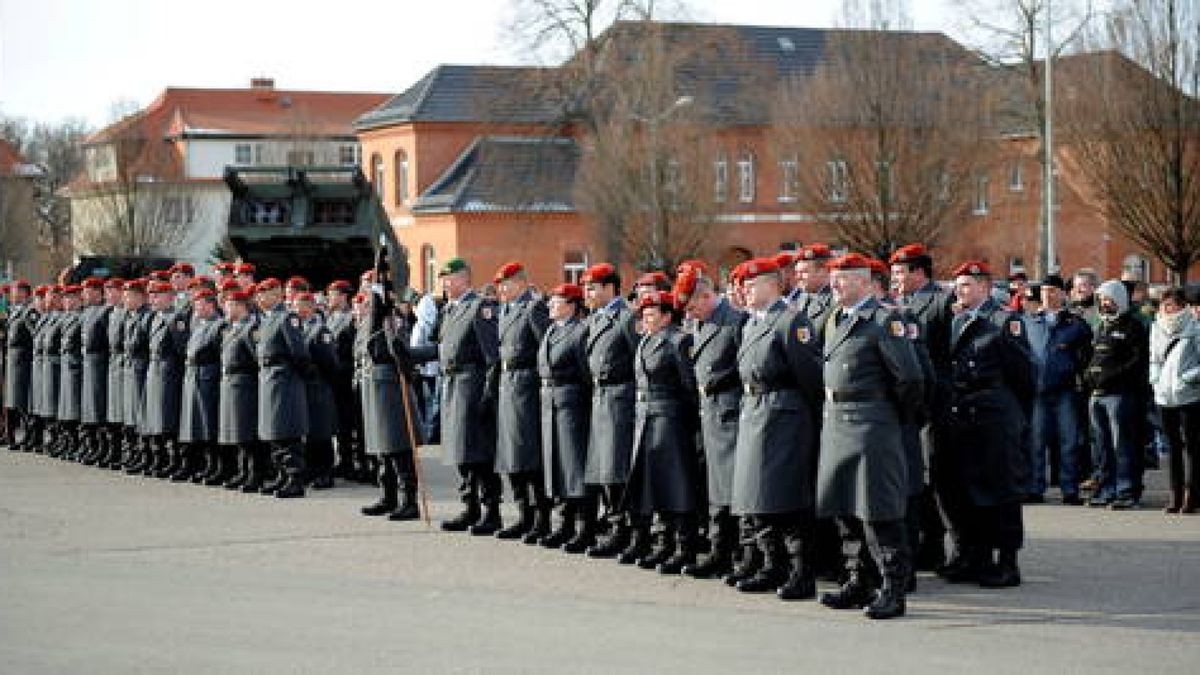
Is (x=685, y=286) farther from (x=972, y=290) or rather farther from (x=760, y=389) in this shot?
(x=972, y=290)

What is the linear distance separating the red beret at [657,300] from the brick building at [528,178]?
39629 millimetres

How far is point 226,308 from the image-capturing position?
18.1 m

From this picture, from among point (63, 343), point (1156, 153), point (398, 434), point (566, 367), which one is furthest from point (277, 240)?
point (1156, 153)

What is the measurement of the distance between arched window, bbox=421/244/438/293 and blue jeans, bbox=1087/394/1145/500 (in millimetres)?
49909

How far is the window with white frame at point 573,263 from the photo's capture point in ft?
211

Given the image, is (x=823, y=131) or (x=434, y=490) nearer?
(x=434, y=490)

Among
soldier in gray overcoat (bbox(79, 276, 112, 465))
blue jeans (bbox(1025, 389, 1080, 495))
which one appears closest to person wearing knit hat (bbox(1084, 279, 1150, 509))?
blue jeans (bbox(1025, 389, 1080, 495))

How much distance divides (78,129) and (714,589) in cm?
11535

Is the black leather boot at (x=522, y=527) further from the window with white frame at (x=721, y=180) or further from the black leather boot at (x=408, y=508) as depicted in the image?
the window with white frame at (x=721, y=180)

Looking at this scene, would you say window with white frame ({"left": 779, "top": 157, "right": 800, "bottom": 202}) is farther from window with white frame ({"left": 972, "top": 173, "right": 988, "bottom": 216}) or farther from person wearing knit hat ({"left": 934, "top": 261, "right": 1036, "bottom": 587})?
person wearing knit hat ({"left": 934, "top": 261, "right": 1036, "bottom": 587})

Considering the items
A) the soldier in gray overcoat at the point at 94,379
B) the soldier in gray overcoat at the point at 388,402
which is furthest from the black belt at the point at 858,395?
the soldier in gray overcoat at the point at 94,379

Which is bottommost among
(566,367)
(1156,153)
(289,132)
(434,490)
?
(434,490)

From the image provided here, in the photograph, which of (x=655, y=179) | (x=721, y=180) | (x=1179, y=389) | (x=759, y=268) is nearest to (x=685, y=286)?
(x=759, y=268)

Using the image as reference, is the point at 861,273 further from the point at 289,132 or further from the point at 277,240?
the point at 289,132
